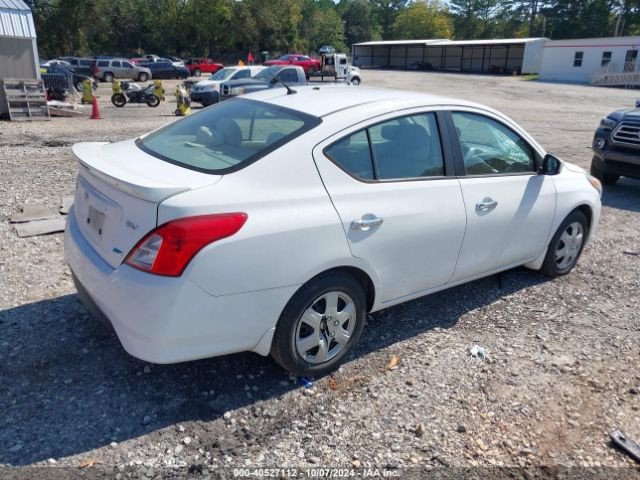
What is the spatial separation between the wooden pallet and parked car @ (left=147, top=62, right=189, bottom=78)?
86.8 feet

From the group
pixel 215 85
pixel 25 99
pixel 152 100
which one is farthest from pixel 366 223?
pixel 215 85

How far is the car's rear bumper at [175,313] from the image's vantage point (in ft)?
8.70

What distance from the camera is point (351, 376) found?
3436mm

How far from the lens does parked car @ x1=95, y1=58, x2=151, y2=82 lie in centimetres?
3684

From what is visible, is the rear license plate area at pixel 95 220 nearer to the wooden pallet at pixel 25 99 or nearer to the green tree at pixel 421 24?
the wooden pallet at pixel 25 99

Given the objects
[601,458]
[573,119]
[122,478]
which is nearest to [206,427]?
[122,478]

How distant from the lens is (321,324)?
3260 mm

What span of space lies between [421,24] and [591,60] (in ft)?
153

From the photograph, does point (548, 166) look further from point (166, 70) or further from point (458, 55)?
point (458, 55)

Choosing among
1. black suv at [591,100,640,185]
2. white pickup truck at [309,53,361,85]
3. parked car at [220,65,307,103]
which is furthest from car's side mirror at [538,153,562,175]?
white pickup truck at [309,53,361,85]

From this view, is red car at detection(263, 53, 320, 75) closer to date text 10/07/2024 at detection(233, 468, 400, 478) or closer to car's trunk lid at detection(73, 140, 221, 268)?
car's trunk lid at detection(73, 140, 221, 268)

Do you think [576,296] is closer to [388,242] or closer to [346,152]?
[388,242]

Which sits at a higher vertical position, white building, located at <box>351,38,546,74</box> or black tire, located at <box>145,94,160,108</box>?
white building, located at <box>351,38,546,74</box>

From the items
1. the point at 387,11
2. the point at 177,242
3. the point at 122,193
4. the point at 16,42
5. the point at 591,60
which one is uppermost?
the point at 387,11
